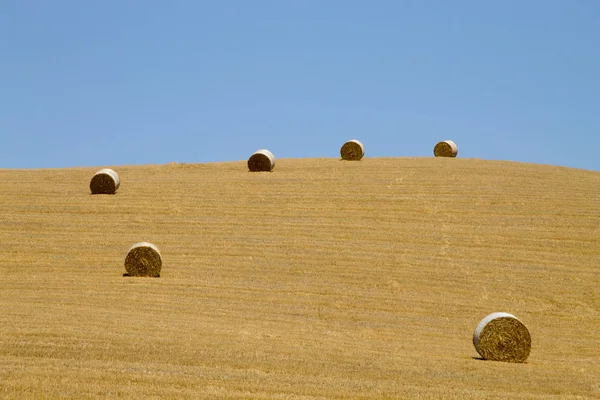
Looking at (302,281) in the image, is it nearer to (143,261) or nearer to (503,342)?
(143,261)

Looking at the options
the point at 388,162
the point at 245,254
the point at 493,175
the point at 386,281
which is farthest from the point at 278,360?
the point at 388,162

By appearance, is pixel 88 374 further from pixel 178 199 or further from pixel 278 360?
pixel 178 199

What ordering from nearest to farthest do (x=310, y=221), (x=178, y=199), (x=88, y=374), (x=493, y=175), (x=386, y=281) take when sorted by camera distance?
(x=88, y=374) → (x=386, y=281) → (x=310, y=221) → (x=178, y=199) → (x=493, y=175)

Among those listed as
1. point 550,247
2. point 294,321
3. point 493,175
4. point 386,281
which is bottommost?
point 294,321

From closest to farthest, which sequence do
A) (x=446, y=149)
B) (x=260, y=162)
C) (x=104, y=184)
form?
(x=104, y=184) → (x=260, y=162) → (x=446, y=149)

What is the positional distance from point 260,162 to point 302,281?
16833 millimetres

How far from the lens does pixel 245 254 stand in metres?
27.1

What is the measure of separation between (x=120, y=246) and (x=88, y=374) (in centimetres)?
1513

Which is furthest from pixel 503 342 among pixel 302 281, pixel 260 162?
pixel 260 162

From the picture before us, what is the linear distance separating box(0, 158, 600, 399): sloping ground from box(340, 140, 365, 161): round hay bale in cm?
137

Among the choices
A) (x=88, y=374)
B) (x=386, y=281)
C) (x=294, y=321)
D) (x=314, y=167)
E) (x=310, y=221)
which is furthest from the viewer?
(x=314, y=167)

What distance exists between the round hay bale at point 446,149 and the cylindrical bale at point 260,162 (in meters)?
11.1

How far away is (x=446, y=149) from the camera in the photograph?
4678 centimetres

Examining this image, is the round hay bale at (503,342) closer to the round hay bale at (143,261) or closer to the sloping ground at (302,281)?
the sloping ground at (302,281)
